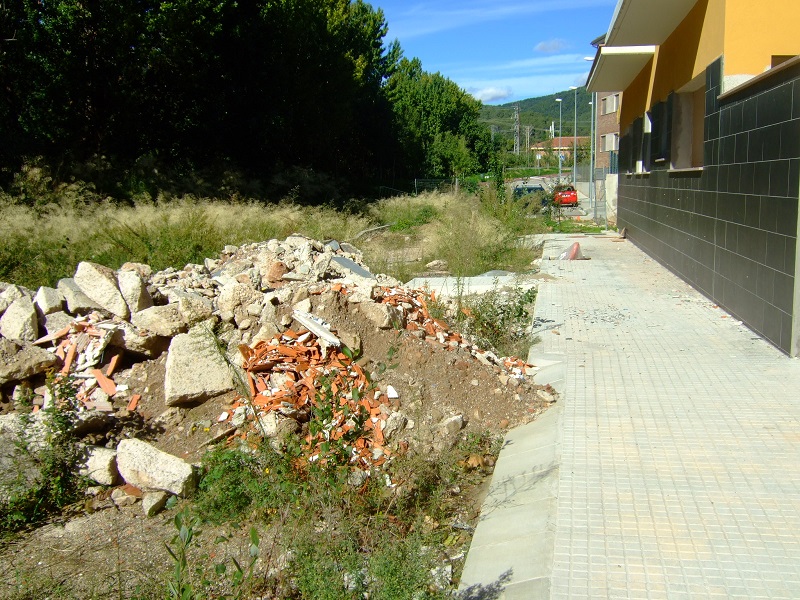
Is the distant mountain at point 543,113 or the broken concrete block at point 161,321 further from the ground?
the distant mountain at point 543,113

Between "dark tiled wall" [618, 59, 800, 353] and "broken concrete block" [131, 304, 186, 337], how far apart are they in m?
5.52

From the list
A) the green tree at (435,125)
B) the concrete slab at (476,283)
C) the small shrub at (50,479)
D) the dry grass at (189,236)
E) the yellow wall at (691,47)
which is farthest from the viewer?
the green tree at (435,125)

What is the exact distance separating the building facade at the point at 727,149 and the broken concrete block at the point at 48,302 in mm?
6728

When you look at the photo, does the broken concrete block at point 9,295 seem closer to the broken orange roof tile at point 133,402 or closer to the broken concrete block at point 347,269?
the broken orange roof tile at point 133,402

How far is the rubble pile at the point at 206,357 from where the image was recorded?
511 cm

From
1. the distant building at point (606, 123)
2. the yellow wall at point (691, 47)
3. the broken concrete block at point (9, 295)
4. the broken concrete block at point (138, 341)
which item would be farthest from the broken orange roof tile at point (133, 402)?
the distant building at point (606, 123)

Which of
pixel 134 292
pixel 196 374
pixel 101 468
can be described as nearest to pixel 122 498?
pixel 101 468

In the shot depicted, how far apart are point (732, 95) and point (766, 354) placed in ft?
10.8

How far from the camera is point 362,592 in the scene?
Result: 330 cm

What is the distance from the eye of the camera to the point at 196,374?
5.92 m

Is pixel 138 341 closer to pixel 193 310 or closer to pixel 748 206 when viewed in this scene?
pixel 193 310

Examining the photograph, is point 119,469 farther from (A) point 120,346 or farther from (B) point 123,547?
(A) point 120,346

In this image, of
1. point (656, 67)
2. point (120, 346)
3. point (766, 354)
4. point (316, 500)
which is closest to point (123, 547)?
point (316, 500)

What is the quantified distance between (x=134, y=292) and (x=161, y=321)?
0.59 meters
